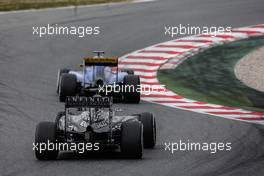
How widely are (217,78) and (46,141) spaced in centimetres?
1262

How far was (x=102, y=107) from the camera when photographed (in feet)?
54.8

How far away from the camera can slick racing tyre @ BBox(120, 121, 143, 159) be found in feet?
54.0

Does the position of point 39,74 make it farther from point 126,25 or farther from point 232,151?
point 232,151

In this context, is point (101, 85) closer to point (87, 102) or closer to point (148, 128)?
point (148, 128)

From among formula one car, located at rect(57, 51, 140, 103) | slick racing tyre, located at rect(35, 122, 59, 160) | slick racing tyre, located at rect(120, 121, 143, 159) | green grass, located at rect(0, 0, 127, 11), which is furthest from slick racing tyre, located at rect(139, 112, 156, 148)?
green grass, located at rect(0, 0, 127, 11)

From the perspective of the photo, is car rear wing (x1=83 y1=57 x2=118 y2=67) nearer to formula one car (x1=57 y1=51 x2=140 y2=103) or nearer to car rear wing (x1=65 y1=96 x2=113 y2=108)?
formula one car (x1=57 y1=51 x2=140 y2=103)

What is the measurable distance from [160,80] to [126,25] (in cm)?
778

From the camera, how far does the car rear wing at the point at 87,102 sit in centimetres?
1655

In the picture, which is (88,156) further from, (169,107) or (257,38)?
(257,38)

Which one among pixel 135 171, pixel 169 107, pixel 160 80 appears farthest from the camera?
pixel 160 80

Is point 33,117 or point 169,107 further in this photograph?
point 169,107

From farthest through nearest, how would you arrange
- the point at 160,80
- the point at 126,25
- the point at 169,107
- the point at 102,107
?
the point at 126,25 → the point at 160,80 → the point at 169,107 → the point at 102,107

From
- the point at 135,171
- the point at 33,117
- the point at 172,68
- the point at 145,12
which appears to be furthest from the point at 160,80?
the point at 135,171

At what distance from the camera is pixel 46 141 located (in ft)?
53.6
